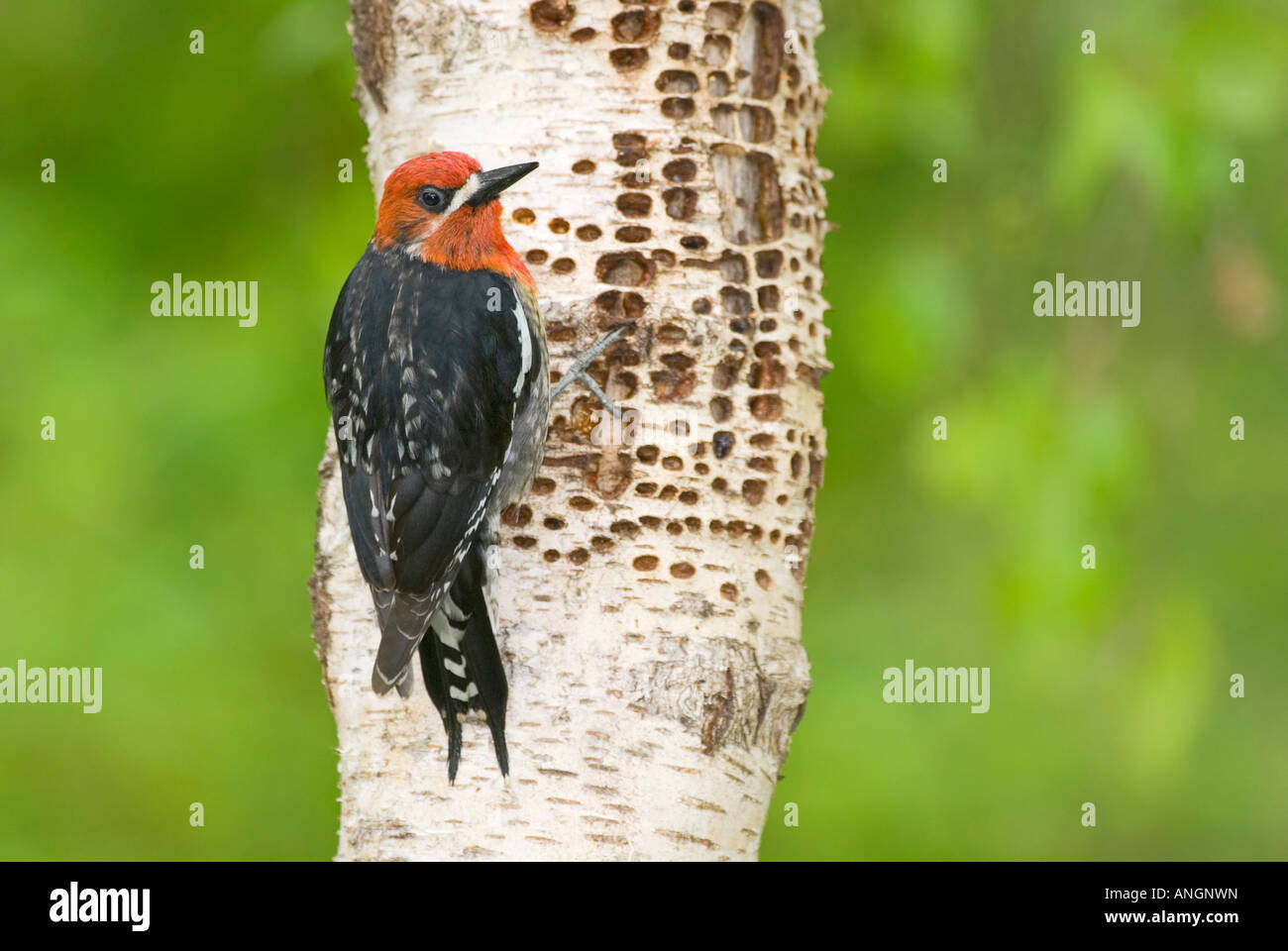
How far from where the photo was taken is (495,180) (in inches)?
109

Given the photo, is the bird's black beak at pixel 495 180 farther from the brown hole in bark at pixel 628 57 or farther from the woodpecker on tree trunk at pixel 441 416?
the brown hole in bark at pixel 628 57

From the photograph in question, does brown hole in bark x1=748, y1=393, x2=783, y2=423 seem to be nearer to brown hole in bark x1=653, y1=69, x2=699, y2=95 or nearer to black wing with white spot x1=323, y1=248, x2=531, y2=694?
black wing with white spot x1=323, y1=248, x2=531, y2=694

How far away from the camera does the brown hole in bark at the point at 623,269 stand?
2.80 metres

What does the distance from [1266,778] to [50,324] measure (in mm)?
4528

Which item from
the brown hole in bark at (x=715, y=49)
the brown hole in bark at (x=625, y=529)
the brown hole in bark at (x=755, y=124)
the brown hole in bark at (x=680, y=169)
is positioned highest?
the brown hole in bark at (x=715, y=49)

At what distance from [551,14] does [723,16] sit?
34 centimetres

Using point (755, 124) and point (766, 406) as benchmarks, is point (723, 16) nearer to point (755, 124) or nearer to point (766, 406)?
point (755, 124)

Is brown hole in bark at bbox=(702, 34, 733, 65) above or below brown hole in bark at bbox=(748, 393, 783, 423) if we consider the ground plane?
above

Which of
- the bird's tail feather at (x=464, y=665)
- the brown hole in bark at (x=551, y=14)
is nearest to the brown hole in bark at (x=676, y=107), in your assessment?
the brown hole in bark at (x=551, y=14)

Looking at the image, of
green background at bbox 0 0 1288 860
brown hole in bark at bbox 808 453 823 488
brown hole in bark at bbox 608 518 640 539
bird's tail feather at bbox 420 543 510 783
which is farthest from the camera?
green background at bbox 0 0 1288 860

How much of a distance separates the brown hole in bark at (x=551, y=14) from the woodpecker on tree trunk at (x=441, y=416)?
11.3 inches

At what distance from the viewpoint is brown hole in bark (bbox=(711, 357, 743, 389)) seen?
281 cm

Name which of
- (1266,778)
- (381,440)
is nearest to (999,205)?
(381,440)

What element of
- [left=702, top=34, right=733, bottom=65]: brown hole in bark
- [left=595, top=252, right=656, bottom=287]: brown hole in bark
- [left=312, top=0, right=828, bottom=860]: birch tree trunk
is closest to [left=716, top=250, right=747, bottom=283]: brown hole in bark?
[left=312, top=0, right=828, bottom=860]: birch tree trunk
